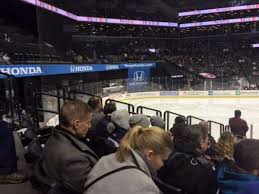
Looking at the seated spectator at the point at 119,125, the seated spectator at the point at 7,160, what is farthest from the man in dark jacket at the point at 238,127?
the seated spectator at the point at 7,160

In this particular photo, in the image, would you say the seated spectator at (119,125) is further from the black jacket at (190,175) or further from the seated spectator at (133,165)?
the seated spectator at (133,165)

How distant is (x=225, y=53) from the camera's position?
110ft

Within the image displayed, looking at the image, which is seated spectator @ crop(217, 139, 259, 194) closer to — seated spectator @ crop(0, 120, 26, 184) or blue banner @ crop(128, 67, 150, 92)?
seated spectator @ crop(0, 120, 26, 184)

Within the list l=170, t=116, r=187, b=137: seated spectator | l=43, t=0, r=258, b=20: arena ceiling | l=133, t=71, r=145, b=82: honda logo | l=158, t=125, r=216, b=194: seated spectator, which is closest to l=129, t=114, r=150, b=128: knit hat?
l=170, t=116, r=187, b=137: seated spectator

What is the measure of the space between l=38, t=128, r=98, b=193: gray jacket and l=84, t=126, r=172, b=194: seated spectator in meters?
0.28

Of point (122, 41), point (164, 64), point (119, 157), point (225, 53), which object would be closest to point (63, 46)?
point (164, 64)

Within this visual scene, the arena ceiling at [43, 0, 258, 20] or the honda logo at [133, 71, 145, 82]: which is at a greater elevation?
the arena ceiling at [43, 0, 258, 20]

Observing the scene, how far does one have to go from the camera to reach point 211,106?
18.5m

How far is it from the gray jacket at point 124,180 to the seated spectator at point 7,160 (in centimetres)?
164

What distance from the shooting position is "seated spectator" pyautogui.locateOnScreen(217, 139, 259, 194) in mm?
1697

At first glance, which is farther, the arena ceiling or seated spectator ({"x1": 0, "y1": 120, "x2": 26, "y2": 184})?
the arena ceiling

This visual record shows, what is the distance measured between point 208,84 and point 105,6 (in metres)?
12.9

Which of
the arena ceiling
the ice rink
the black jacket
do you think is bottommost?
the ice rink

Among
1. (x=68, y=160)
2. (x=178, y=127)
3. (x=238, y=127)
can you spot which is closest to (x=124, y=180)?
(x=68, y=160)
